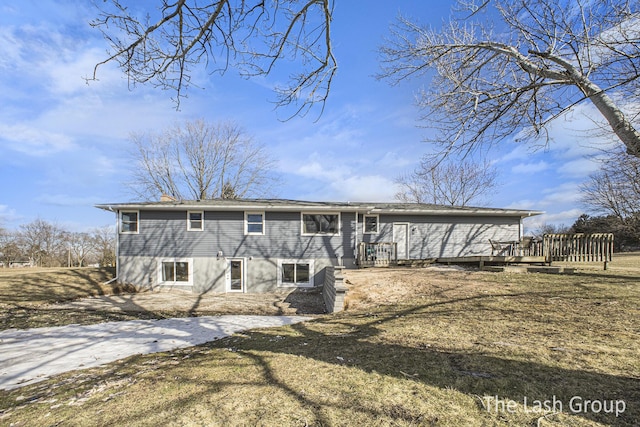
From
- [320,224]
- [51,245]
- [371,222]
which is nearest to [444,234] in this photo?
[371,222]

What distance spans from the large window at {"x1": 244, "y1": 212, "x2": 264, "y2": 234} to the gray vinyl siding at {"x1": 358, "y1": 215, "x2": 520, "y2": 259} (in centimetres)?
551

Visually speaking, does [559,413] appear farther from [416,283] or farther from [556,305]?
[416,283]

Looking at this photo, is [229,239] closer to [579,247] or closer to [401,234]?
[401,234]

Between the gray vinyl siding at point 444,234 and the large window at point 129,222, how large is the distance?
463 inches

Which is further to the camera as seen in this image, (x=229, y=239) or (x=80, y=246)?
(x=80, y=246)

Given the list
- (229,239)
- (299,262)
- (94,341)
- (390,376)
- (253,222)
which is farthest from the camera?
(253,222)

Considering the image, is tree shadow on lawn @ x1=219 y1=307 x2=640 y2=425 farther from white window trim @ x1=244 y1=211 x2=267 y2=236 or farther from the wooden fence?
white window trim @ x1=244 y1=211 x2=267 y2=236

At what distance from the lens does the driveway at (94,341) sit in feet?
17.0

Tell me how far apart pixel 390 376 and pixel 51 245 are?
149 feet

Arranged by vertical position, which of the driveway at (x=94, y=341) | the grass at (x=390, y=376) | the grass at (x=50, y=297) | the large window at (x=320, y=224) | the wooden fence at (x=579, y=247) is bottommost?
the grass at (x=50, y=297)

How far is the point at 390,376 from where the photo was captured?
346cm

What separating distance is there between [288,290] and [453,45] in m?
12.4

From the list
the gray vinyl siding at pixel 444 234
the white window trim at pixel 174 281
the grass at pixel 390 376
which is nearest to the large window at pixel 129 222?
the white window trim at pixel 174 281

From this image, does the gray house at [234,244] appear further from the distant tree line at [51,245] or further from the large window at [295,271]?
the distant tree line at [51,245]
